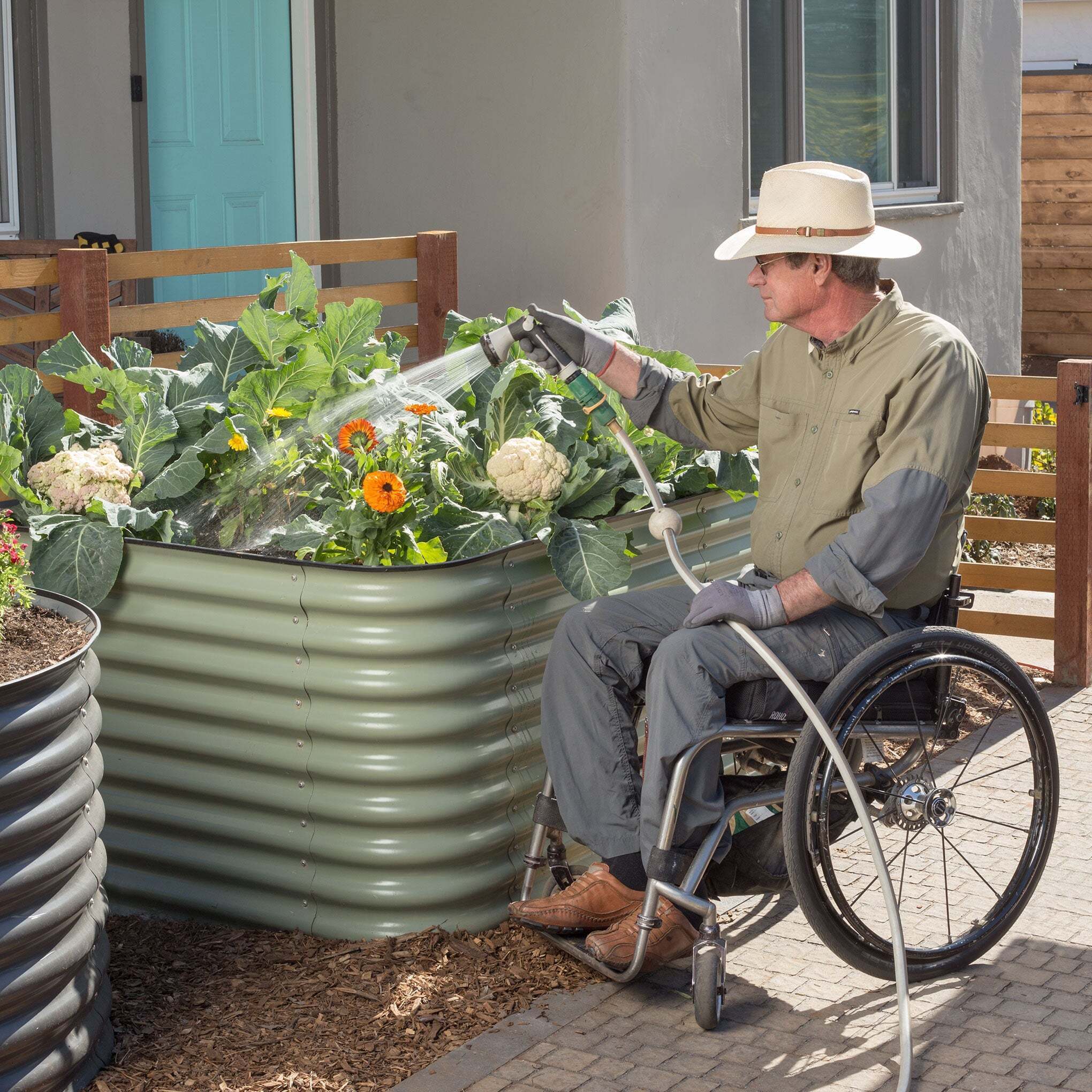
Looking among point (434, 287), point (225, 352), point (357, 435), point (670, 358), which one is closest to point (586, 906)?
point (357, 435)

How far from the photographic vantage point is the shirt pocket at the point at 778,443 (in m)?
3.38

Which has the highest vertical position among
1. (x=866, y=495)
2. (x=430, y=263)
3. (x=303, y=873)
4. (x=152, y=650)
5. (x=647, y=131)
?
(x=647, y=131)

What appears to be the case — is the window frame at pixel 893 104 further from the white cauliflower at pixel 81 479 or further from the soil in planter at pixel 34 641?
the soil in planter at pixel 34 641

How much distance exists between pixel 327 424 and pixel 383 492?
562 millimetres

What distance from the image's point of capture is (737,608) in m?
3.14

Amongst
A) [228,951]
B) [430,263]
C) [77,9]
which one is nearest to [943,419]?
[228,951]

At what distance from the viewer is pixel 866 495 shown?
3105 millimetres

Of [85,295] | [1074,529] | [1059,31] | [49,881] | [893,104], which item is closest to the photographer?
[49,881]

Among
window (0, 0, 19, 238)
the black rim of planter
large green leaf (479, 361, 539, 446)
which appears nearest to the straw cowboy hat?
large green leaf (479, 361, 539, 446)

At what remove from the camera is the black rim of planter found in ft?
8.52

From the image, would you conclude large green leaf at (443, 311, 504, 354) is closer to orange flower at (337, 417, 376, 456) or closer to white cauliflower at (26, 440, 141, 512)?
orange flower at (337, 417, 376, 456)

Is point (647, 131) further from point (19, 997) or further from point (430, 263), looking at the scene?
point (19, 997)

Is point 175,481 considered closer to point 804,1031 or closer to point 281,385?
point 281,385

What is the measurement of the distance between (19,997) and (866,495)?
1.79 meters
